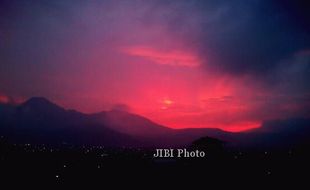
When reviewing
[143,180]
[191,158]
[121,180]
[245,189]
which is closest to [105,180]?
[121,180]

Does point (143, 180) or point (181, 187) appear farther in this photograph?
point (143, 180)

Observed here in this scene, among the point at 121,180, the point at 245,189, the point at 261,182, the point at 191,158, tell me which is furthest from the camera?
the point at 191,158

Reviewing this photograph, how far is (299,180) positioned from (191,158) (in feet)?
59.8

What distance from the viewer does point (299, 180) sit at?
44.9m

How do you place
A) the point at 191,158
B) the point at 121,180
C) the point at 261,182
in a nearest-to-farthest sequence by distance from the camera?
the point at 261,182
the point at 121,180
the point at 191,158

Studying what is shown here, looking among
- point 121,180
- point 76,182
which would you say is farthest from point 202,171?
point 76,182

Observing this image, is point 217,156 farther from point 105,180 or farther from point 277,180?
point 105,180

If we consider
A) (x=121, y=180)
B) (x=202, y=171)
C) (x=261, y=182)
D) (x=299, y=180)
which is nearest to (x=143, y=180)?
(x=121, y=180)

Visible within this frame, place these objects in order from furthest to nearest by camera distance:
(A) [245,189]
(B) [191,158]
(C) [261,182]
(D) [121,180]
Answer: (B) [191,158]
(D) [121,180]
(C) [261,182]
(A) [245,189]

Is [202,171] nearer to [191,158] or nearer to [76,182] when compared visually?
[191,158]

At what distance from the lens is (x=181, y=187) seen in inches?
1578

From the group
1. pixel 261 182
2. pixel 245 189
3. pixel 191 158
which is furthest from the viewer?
pixel 191 158

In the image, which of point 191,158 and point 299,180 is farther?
point 191,158

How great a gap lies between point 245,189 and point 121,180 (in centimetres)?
1828
